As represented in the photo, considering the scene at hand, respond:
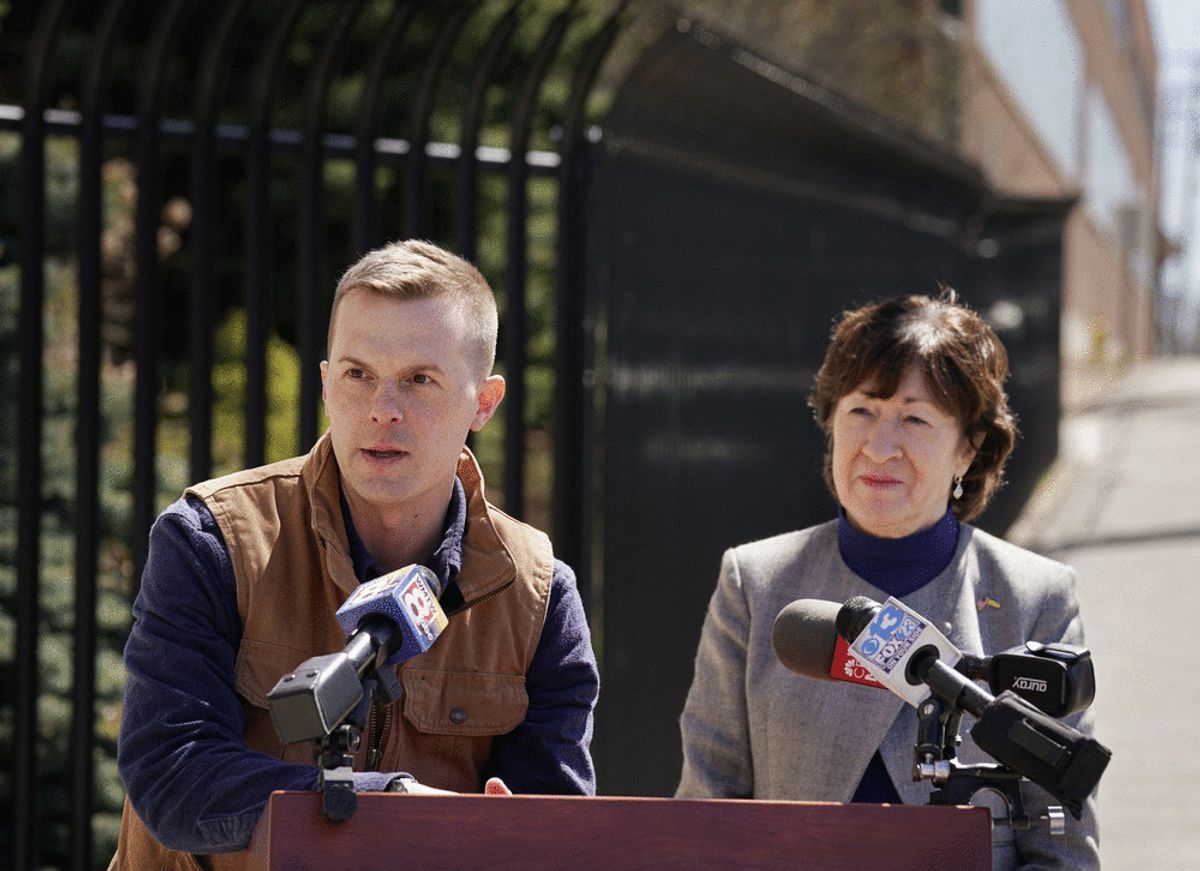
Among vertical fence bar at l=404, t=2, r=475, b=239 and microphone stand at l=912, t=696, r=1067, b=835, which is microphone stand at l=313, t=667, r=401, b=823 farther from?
vertical fence bar at l=404, t=2, r=475, b=239

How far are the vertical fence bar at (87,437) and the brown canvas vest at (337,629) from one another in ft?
5.98

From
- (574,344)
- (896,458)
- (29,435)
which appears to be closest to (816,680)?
(896,458)

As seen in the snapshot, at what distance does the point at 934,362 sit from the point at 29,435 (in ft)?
7.28

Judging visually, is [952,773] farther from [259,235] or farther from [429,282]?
[259,235]

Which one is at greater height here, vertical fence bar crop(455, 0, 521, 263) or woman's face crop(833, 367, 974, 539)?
vertical fence bar crop(455, 0, 521, 263)

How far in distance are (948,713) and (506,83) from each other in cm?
709

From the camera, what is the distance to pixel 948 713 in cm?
215

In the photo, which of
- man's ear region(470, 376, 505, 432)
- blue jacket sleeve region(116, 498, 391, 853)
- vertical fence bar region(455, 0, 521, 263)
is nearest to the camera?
blue jacket sleeve region(116, 498, 391, 853)

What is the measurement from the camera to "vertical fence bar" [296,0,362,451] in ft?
15.6

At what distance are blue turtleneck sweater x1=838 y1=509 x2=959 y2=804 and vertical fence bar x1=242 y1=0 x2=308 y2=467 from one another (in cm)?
185

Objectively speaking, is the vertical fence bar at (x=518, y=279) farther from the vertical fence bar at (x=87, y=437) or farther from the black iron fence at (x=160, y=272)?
the vertical fence bar at (x=87, y=437)

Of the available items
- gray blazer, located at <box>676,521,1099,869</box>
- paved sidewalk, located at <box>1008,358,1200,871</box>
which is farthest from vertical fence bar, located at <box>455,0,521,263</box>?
paved sidewalk, located at <box>1008,358,1200,871</box>

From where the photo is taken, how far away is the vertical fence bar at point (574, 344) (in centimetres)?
502

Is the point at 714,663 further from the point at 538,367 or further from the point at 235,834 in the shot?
the point at 538,367
